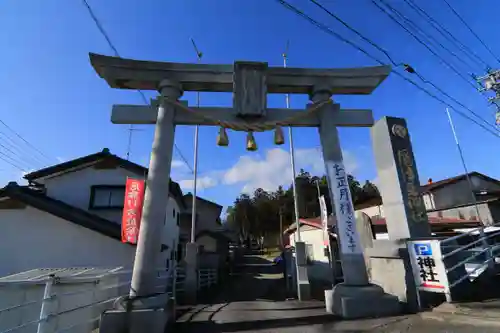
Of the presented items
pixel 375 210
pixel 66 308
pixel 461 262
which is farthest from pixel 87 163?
pixel 375 210

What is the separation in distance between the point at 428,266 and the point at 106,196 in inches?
613

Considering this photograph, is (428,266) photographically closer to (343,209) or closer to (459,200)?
(343,209)

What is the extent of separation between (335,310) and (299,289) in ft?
14.6

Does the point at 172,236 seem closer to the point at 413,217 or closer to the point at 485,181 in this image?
the point at 413,217

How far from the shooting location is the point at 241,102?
7.94 metres

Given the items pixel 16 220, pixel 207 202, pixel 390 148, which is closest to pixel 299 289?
pixel 390 148

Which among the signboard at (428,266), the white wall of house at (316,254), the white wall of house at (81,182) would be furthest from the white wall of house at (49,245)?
the white wall of house at (316,254)

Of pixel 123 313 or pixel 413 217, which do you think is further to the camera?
pixel 413 217

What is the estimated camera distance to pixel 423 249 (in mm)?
6035

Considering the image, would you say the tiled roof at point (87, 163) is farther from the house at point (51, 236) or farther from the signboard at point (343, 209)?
the signboard at point (343, 209)

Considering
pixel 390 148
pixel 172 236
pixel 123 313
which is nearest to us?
pixel 123 313

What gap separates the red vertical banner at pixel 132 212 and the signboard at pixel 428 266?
9.28 metres

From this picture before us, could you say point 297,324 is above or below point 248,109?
below

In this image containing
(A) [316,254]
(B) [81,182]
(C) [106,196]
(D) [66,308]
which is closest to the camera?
(D) [66,308]
